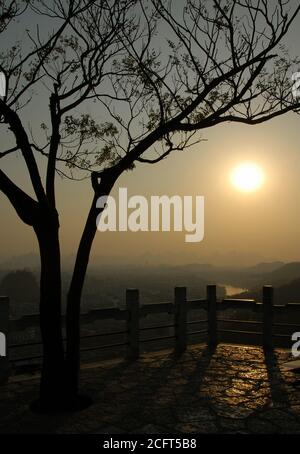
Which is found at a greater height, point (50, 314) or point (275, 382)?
point (50, 314)

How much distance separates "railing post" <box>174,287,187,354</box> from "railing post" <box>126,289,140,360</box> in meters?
1.28

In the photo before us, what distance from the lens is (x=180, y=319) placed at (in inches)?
460

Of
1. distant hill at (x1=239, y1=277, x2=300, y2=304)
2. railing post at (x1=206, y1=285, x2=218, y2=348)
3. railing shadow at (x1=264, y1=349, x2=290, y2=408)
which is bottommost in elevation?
distant hill at (x1=239, y1=277, x2=300, y2=304)

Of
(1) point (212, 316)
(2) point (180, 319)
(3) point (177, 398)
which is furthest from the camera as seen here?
(1) point (212, 316)

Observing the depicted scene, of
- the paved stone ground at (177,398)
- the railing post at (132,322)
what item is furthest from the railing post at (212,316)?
the railing post at (132,322)

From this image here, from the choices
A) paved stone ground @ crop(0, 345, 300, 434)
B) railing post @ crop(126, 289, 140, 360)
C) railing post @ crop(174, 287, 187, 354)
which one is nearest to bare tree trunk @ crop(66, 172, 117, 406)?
paved stone ground @ crop(0, 345, 300, 434)

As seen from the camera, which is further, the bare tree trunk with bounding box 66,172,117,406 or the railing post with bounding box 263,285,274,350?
the railing post with bounding box 263,285,274,350

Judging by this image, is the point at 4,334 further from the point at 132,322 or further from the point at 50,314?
the point at 132,322

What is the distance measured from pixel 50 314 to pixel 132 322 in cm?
361

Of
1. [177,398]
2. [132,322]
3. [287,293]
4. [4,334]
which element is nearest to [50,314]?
[4,334]

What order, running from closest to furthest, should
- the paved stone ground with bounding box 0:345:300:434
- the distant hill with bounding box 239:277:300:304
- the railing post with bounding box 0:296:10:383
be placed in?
1. the paved stone ground with bounding box 0:345:300:434
2. the railing post with bounding box 0:296:10:383
3. the distant hill with bounding box 239:277:300:304

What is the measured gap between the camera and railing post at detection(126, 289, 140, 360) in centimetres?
1062

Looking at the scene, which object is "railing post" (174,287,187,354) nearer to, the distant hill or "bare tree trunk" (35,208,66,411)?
"bare tree trunk" (35,208,66,411)
